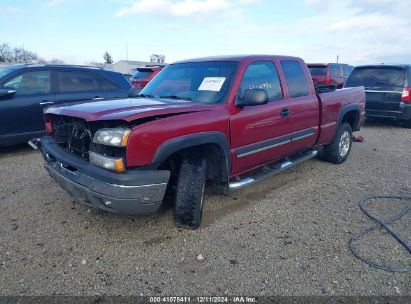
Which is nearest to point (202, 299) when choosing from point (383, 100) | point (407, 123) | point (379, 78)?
point (383, 100)

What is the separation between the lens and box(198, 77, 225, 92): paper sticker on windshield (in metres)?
3.76

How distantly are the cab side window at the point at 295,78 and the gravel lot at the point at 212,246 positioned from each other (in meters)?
1.34

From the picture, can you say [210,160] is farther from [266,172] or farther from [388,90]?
[388,90]

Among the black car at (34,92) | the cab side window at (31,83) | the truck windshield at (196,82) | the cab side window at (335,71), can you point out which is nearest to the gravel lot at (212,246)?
the truck windshield at (196,82)

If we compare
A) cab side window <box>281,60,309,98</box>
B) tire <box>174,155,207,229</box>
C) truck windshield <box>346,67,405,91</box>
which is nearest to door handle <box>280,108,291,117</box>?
cab side window <box>281,60,309,98</box>

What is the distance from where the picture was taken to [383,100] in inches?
353

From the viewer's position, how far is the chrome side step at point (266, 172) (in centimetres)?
373

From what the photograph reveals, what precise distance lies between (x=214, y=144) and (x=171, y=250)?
1117mm

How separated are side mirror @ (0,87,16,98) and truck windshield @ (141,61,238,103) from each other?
2.82 metres

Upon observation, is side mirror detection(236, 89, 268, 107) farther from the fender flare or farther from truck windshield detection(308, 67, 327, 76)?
truck windshield detection(308, 67, 327, 76)

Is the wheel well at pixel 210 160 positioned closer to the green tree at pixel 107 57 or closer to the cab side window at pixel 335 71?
the cab side window at pixel 335 71

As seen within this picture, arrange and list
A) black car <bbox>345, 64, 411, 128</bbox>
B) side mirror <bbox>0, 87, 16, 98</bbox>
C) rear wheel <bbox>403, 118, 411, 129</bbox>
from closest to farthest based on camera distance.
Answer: side mirror <bbox>0, 87, 16, 98</bbox> < black car <bbox>345, 64, 411, 128</bbox> < rear wheel <bbox>403, 118, 411, 129</bbox>

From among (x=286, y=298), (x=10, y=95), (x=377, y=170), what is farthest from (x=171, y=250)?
(x=10, y=95)

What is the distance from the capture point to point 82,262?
288 centimetres
